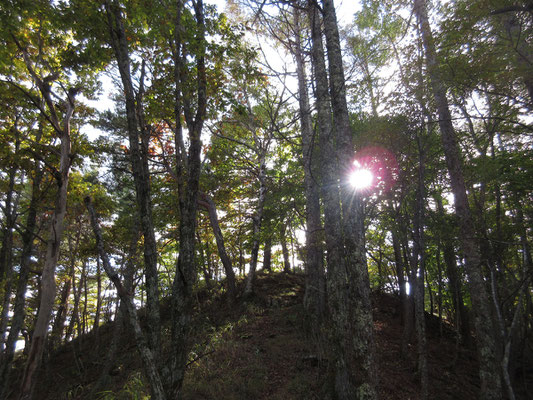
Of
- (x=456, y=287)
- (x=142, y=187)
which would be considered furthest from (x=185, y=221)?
(x=456, y=287)

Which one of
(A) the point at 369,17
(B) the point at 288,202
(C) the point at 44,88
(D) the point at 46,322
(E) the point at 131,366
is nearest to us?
(D) the point at 46,322

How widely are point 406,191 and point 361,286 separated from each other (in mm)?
6341

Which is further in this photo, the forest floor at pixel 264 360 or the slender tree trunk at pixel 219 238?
the slender tree trunk at pixel 219 238

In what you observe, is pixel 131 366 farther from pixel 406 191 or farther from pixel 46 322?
pixel 406 191

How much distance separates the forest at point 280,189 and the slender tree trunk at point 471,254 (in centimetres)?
5

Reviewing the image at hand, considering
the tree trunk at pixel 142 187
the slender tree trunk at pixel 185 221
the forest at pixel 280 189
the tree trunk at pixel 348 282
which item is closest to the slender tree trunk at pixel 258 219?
the forest at pixel 280 189

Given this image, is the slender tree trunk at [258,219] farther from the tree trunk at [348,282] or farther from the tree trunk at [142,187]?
the tree trunk at [142,187]

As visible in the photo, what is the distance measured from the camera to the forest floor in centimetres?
611

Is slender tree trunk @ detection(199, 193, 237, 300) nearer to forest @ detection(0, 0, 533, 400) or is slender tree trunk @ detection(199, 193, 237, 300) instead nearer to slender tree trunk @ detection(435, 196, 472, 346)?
forest @ detection(0, 0, 533, 400)

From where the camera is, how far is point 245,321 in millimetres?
9797

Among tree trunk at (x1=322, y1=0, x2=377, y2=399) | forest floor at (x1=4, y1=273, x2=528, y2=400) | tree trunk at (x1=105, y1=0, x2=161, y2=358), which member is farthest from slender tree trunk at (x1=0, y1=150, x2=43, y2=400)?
tree trunk at (x1=322, y1=0, x2=377, y2=399)

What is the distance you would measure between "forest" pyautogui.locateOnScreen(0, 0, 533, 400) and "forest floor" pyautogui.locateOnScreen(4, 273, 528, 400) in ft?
0.26

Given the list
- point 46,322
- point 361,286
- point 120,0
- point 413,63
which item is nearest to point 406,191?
point 413,63

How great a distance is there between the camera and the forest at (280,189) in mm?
4066
